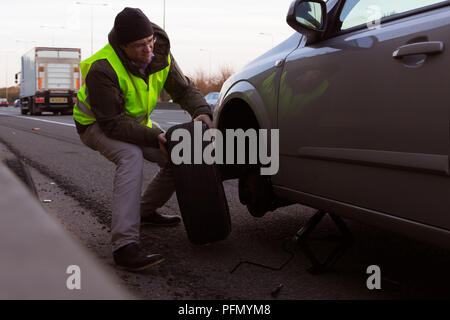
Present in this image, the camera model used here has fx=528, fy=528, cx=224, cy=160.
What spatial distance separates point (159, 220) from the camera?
3.92 metres

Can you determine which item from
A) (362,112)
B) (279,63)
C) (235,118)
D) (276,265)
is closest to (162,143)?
(235,118)

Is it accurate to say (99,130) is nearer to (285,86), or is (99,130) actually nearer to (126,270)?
(126,270)

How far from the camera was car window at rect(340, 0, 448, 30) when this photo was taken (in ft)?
7.78

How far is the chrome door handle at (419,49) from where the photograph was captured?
2000mm

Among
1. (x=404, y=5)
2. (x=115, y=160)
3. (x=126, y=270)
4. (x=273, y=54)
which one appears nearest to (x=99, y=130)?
(x=115, y=160)

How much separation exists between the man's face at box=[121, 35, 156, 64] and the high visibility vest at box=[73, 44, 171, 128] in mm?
98

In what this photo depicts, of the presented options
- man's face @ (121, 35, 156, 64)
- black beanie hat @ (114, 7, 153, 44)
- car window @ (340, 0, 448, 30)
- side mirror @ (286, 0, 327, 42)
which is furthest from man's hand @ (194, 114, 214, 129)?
car window @ (340, 0, 448, 30)

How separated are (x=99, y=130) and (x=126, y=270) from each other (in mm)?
907

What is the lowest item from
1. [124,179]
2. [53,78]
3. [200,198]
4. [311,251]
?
[311,251]

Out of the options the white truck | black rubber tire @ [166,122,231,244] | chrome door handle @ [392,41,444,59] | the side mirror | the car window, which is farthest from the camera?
the white truck

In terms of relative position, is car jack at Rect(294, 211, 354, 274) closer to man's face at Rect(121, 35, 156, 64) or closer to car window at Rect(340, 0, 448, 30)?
car window at Rect(340, 0, 448, 30)

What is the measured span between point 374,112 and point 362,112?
8cm

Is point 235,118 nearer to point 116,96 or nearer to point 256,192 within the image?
point 256,192

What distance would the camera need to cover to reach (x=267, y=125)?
311 centimetres
